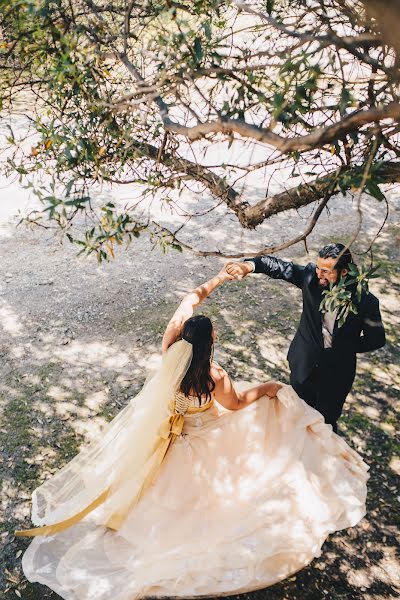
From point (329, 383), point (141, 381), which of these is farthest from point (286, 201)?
point (141, 381)

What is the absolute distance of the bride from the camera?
14.0 ft

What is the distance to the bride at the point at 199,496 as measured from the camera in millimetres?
4266

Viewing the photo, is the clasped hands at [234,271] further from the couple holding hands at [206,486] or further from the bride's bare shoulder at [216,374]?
the bride's bare shoulder at [216,374]

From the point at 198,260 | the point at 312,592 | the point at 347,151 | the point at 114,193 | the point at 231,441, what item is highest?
the point at 347,151

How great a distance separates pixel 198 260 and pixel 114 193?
11.4ft

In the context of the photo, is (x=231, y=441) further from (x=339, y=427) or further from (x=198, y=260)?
(x=198, y=260)

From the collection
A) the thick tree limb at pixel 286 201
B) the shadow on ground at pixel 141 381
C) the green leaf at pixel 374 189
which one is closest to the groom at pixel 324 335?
the thick tree limb at pixel 286 201

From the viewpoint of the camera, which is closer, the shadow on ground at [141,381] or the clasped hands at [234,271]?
the shadow on ground at [141,381]

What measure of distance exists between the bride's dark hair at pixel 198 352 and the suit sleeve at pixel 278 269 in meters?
1.03

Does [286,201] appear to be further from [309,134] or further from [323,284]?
[309,134]

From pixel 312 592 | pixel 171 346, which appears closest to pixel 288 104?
pixel 171 346

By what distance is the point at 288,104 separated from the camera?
2953 mm

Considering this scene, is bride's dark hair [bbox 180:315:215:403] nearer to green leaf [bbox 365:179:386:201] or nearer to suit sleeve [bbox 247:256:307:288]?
suit sleeve [bbox 247:256:307:288]

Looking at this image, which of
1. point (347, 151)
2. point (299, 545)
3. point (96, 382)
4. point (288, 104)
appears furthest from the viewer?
point (96, 382)
